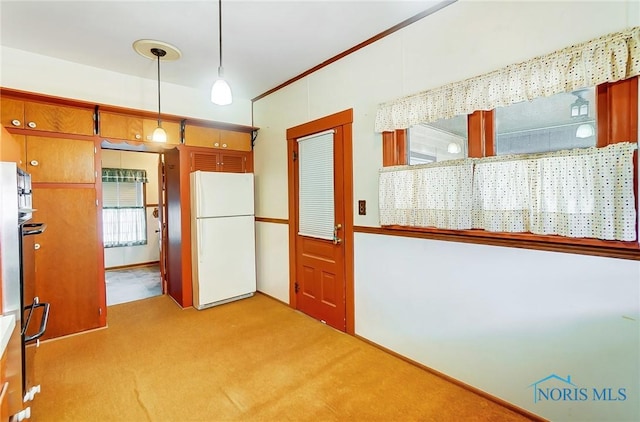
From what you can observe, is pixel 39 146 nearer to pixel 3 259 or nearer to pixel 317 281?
pixel 3 259

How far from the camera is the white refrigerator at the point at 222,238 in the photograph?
3609 mm

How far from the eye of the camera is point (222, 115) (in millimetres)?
4098

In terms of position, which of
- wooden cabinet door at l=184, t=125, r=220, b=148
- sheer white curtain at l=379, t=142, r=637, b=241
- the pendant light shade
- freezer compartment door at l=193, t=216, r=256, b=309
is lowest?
freezer compartment door at l=193, t=216, r=256, b=309

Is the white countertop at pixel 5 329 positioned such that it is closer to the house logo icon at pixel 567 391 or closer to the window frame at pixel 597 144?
the window frame at pixel 597 144

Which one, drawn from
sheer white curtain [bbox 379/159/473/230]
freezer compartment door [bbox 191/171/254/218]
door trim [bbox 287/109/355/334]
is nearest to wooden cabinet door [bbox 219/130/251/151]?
freezer compartment door [bbox 191/171/254/218]

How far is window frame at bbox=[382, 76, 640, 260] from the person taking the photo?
149 centimetres

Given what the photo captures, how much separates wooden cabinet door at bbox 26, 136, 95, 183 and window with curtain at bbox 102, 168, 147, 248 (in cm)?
303

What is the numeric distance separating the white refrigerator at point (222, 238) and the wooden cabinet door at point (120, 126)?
0.76 m

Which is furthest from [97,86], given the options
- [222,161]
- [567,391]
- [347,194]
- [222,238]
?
[567,391]

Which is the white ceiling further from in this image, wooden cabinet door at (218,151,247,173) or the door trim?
wooden cabinet door at (218,151,247,173)

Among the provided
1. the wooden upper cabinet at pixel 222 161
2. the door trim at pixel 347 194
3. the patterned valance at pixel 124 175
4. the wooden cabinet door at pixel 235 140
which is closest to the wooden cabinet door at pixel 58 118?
the wooden upper cabinet at pixel 222 161

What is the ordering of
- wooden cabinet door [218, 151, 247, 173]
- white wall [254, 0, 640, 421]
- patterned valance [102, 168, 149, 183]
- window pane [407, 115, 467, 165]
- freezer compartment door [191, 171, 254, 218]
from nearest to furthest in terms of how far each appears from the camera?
white wall [254, 0, 640, 421], window pane [407, 115, 467, 165], freezer compartment door [191, 171, 254, 218], wooden cabinet door [218, 151, 247, 173], patterned valance [102, 168, 149, 183]

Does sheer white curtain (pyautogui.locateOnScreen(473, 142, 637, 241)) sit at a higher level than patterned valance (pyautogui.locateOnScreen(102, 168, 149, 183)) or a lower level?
lower

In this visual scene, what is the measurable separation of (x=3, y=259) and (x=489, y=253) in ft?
8.14
